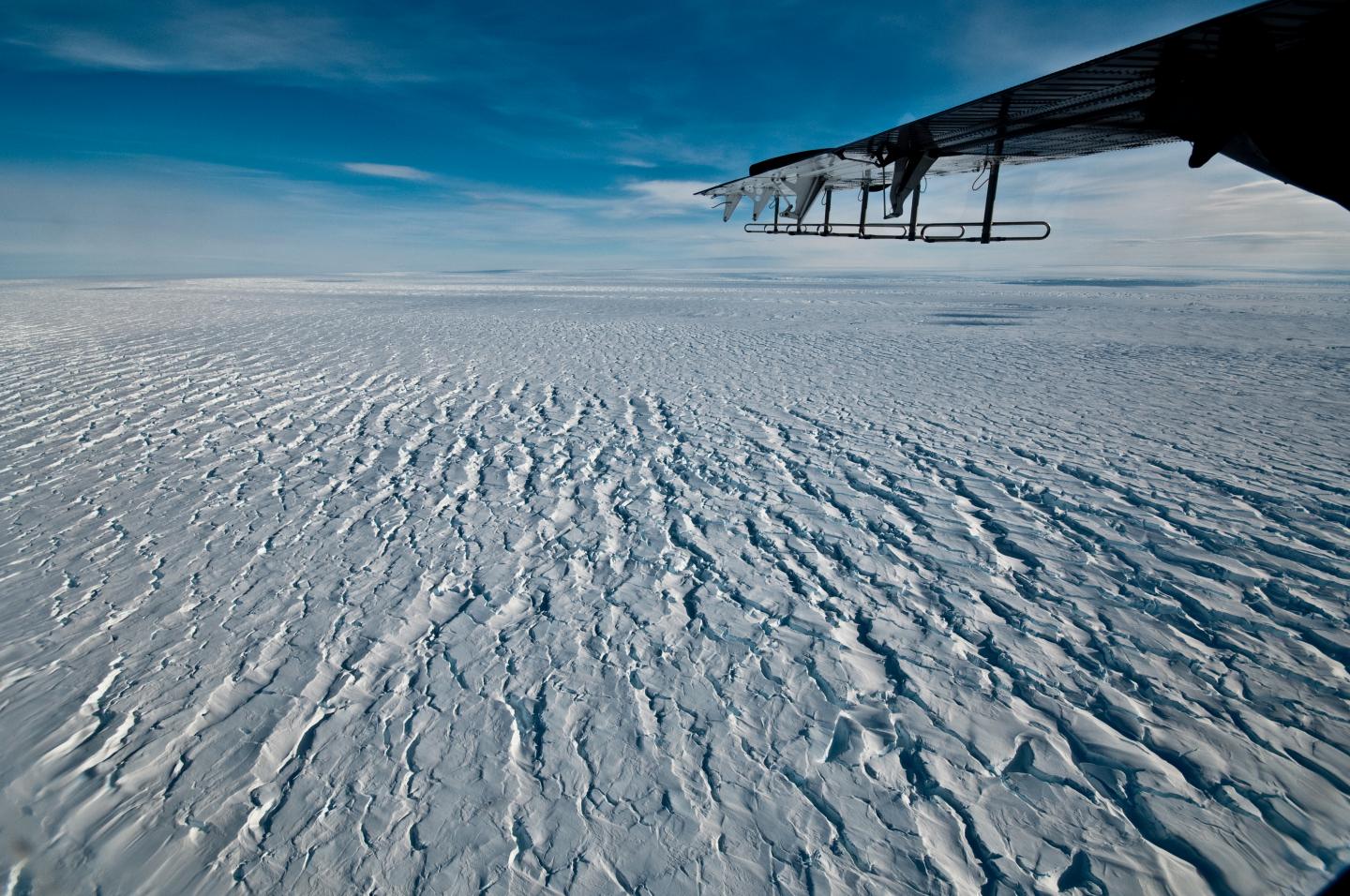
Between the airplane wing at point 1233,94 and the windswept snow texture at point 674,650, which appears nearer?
the windswept snow texture at point 674,650

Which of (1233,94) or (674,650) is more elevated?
(1233,94)

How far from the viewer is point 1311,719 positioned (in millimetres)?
2854

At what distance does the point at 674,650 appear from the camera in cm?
346

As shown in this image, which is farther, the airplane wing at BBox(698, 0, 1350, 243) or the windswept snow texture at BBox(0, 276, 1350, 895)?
the airplane wing at BBox(698, 0, 1350, 243)

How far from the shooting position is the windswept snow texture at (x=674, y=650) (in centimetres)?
230

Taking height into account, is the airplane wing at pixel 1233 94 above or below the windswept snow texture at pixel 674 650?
above

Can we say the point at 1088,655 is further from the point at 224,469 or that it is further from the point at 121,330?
the point at 121,330

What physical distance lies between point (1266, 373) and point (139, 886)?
620 inches

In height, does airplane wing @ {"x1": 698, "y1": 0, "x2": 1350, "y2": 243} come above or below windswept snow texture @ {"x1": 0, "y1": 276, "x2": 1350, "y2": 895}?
above

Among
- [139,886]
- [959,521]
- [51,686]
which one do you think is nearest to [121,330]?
[51,686]

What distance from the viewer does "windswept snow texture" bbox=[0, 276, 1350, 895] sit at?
7.54 feet

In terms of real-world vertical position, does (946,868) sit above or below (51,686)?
below

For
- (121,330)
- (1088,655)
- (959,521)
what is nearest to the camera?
(1088,655)

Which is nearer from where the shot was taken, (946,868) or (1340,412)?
(946,868)
